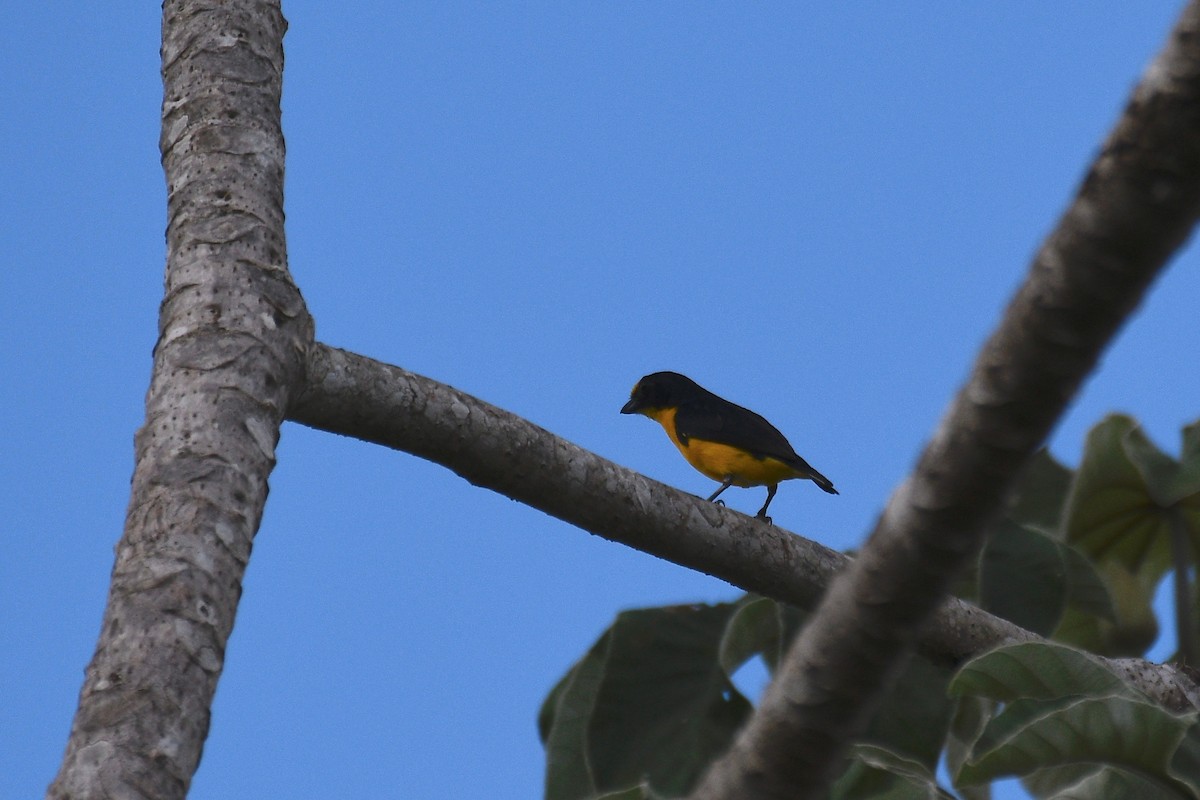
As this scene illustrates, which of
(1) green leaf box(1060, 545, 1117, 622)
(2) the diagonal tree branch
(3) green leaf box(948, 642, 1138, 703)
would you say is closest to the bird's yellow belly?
(1) green leaf box(1060, 545, 1117, 622)

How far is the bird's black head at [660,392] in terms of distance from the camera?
8.21 m

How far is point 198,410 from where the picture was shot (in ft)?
10.7

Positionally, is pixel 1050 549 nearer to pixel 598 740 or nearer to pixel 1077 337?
pixel 598 740

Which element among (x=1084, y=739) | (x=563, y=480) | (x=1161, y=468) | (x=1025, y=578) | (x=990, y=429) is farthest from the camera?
(x=1161, y=468)

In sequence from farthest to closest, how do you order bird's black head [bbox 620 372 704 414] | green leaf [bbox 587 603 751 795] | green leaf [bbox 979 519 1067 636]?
bird's black head [bbox 620 372 704 414] → green leaf [bbox 979 519 1067 636] → green leaf [bbox 587 603 751 795]

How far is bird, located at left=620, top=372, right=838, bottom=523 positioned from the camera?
6.98 meters

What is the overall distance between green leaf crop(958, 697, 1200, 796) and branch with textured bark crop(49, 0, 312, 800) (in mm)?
1987

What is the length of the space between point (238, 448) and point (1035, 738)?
2.14 m

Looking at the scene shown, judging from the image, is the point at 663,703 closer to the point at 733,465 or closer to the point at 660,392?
the point at 733,465

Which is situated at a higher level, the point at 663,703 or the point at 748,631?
the point at 748,631

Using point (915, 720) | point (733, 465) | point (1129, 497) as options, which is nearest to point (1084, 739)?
point (915, 720)

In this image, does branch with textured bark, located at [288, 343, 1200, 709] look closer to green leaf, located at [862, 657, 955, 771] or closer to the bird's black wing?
green leaf, located at [862, 657, 955, 771]

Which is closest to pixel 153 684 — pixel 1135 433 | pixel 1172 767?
pixel 1172 767

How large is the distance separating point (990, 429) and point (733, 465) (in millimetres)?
5491
